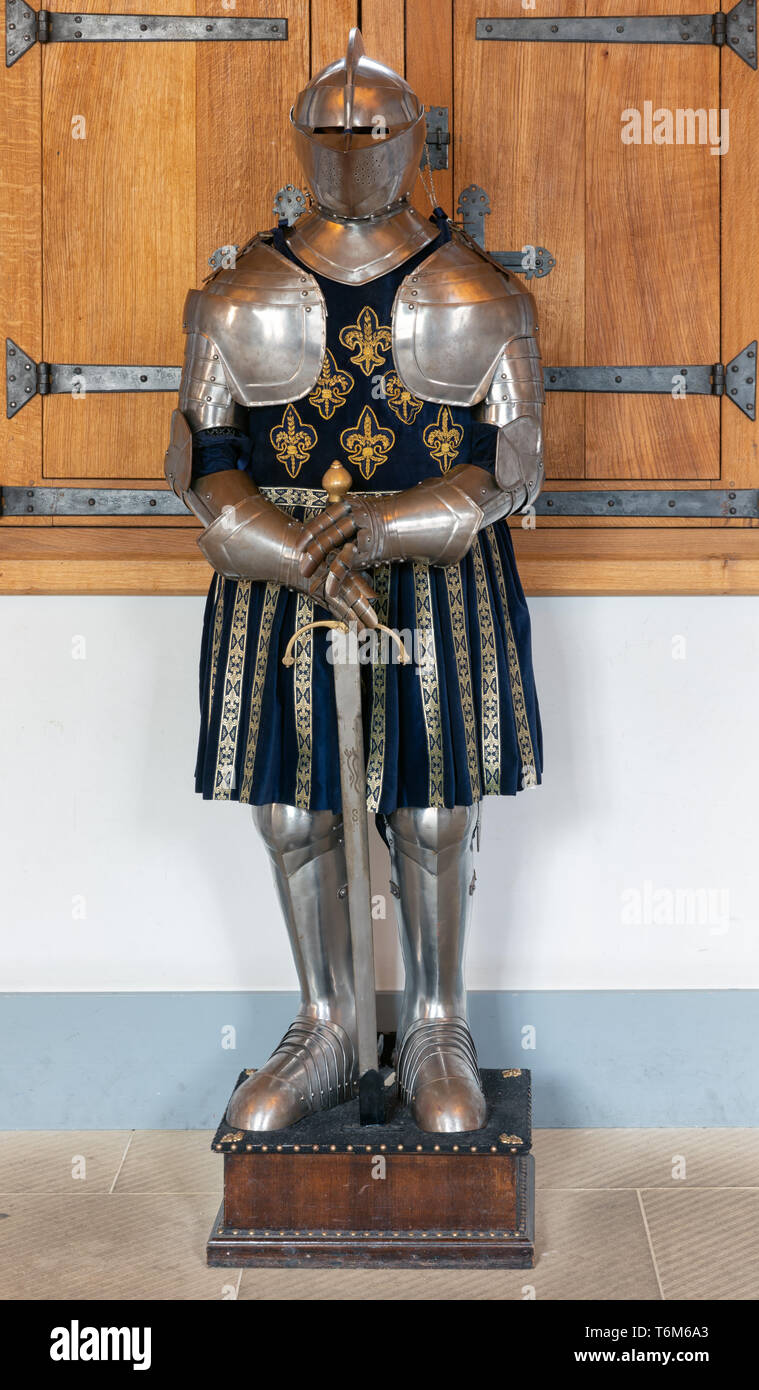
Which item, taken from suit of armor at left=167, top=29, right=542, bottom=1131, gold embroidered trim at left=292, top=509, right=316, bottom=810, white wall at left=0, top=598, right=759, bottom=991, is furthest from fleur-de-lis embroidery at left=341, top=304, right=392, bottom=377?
white wall at left=0, top=598, right=759, bottom=991

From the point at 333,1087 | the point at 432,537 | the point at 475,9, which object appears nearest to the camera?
the point at 432,537

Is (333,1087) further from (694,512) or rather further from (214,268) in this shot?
(214,268)

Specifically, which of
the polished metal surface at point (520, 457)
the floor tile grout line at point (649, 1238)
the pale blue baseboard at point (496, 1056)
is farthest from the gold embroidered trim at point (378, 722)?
the floor tile grout line at point (649, 1238)

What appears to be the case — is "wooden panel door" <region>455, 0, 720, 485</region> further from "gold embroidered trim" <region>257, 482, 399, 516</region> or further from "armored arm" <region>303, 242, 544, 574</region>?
"gold embroidered trim" <region>257, 482, 399, 516</region>

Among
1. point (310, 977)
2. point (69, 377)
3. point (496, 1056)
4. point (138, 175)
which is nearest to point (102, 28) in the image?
point (138, 175)

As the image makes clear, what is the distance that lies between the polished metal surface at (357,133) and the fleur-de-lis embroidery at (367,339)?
0.47ft

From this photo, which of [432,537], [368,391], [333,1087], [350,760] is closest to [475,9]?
[368,391]

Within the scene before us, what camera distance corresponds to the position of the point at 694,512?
2.48 m

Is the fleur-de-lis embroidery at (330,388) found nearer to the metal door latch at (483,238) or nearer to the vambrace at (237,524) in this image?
the vambrace at (237,524)

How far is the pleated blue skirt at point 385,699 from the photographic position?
202 centimetres

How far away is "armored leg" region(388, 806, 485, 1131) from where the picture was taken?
6.63 ft

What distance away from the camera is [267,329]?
78.3 inches

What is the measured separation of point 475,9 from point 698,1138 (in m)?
1.92

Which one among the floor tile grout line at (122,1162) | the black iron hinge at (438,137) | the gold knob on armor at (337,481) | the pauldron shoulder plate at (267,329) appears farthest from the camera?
the black iron hinge at (438,137)
